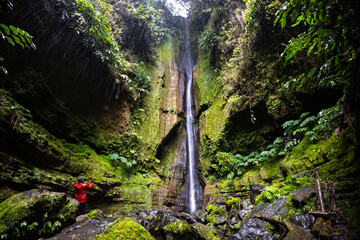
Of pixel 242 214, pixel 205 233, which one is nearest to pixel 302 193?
pixel 242 214

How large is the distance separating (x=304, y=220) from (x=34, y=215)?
555 centimetres

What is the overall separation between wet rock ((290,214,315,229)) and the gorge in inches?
0.7

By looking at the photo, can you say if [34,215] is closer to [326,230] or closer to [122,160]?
[122,160]

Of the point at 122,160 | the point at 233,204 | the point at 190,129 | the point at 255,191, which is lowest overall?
the point at 233,204

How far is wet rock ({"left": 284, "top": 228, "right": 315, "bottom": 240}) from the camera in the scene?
2.74 meters

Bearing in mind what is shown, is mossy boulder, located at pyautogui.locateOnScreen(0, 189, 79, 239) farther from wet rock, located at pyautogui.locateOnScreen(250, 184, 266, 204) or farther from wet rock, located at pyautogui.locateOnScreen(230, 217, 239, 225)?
wet rock, located at pyautogui.locateOnScreen(250, 184, 266, 204)

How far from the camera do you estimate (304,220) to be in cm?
324

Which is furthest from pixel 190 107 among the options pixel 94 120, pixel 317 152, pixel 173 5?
pixel 173 5

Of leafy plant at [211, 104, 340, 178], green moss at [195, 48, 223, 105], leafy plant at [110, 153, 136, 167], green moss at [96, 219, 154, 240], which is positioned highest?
green moss at [195, 48, 223, 105]

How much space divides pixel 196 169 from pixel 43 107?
26.6 ft

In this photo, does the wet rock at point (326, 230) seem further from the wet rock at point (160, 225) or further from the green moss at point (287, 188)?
the wet rock at point (160, 225)

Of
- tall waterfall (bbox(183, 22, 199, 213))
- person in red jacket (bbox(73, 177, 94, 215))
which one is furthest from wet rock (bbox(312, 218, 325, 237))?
tall waterfall (bbox(183, 22, 199, 213))

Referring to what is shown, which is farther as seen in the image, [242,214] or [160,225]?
[242,214]

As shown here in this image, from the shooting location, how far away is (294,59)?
6.51 meters
